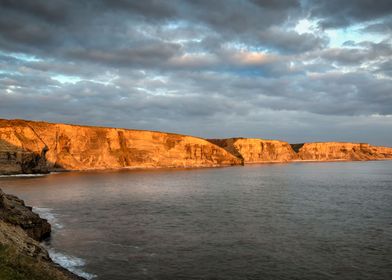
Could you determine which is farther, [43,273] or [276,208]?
[276,208]

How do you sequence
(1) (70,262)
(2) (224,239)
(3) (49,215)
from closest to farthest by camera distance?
(1) (70,262) < (2) (224,239) < (3) (49,215)

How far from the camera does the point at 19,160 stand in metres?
117

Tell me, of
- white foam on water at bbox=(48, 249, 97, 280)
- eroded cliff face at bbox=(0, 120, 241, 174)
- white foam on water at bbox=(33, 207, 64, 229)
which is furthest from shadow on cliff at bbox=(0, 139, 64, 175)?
→ white foam on water at bbox=(48, 249, 97, 280)

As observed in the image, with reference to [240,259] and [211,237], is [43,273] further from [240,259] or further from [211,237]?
[211,237]

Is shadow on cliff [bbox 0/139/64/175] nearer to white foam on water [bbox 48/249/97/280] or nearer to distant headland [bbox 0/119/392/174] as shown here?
distant headland [bbox 0/119/392/174]

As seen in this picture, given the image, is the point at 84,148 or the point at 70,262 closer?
the point at 70,262

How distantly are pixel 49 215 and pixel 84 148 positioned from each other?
12134 cm

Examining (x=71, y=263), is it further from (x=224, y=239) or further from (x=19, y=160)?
(x=19, y=160)

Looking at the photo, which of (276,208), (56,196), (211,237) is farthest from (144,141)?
(211,237)

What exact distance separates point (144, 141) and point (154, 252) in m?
152

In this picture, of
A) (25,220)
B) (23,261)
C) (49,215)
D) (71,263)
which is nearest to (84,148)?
(49,215)

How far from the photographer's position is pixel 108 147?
542ft

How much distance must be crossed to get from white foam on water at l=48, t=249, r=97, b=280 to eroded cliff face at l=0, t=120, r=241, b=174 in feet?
327

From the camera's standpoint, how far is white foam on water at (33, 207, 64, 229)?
116 ft
